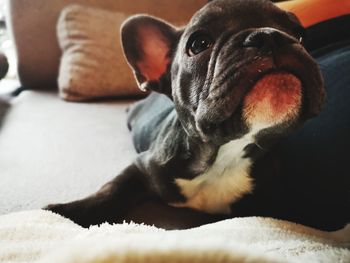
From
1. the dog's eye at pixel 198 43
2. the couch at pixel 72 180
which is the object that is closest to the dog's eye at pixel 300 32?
the dog's eye at pixel 198 43

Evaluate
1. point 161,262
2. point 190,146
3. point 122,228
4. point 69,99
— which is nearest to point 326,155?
point 190,146

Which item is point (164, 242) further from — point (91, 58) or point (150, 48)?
point (91, 58)

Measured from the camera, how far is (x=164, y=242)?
1.46 ft

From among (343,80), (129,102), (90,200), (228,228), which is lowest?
(129,102)

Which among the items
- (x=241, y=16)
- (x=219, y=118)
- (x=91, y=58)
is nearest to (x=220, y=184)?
(x=219, y=118)

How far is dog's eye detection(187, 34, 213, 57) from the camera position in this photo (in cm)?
94

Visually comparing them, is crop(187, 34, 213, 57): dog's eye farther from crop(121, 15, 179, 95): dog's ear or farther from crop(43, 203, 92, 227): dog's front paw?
crop(43, 203, 92, 227): dog's front paw

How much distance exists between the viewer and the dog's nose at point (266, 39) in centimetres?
76

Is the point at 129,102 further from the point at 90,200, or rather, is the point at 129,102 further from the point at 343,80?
the point at 343,80

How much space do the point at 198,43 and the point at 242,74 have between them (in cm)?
22

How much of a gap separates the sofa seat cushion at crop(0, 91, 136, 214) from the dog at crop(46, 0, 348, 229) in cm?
15

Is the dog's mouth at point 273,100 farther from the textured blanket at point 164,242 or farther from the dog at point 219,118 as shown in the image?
the textured blanket at point 164,242

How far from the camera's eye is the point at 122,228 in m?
0.76

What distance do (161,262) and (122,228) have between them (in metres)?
0.34
